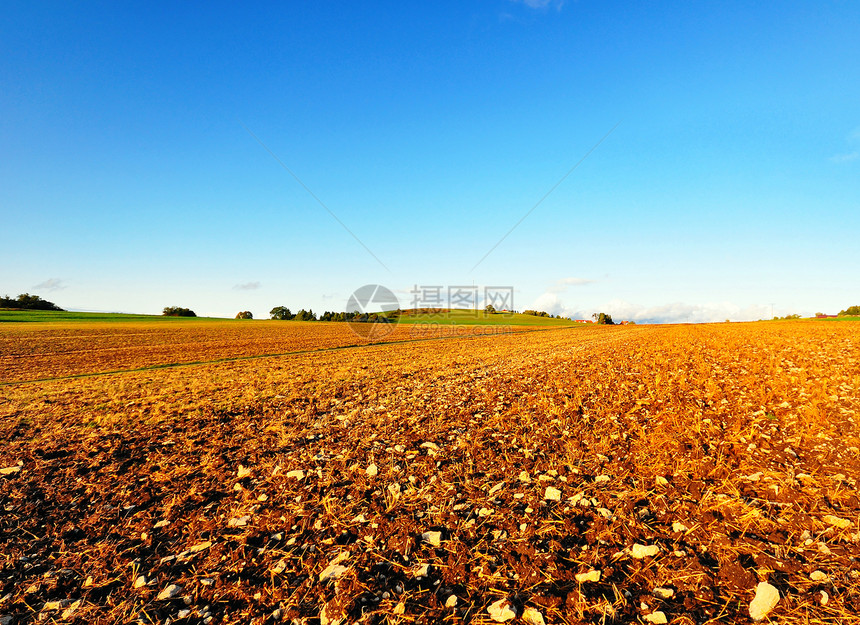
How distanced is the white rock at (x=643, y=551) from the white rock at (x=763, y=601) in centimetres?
78

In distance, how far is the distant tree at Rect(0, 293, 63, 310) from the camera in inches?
3947

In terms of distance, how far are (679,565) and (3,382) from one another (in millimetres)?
24757

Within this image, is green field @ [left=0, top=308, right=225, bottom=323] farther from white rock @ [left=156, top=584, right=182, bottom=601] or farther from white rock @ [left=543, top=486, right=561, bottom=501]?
white rock @ [left=543, top=486, right=561, bottom=501]

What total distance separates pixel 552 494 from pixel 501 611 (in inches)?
78.8

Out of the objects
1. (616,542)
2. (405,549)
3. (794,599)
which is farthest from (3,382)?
(794,599)

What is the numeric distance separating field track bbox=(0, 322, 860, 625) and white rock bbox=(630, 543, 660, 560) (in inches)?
0.6

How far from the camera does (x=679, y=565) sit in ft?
11.8

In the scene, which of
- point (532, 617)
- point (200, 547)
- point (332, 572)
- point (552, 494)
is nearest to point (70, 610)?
point (200, 547)

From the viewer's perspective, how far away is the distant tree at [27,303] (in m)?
100

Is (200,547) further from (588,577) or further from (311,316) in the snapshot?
(311,316)

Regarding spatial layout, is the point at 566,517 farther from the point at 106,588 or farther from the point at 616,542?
the point at 106,588

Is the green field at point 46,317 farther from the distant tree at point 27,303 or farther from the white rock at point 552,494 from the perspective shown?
the white rock at point 552,494

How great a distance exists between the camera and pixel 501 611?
3197 millimetres

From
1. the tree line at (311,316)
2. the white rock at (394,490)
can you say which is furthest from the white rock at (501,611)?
the tree line at (311,316)
